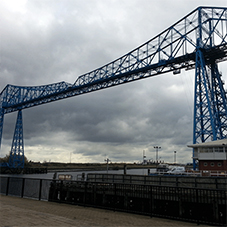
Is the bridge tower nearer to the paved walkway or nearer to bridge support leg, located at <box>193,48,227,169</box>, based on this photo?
bridge support leg, located at <box>193,48,227,169</box>

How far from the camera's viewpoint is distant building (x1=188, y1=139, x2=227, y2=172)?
1160 inches

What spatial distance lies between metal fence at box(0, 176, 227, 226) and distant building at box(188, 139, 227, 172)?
16490 millimetres

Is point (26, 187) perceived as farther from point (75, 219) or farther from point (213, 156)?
point (213, 156)

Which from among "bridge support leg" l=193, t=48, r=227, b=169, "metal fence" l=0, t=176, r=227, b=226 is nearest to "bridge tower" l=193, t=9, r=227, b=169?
"bridge support leg" l=193, t=48, r=227, b=169

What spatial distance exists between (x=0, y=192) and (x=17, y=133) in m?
57.8

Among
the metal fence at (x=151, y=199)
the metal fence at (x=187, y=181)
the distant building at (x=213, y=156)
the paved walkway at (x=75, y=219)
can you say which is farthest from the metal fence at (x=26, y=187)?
the distant building at (x=213, y=156)

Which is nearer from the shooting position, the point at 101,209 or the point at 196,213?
the point at 196,213

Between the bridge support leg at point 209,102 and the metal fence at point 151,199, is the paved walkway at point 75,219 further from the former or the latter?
the bridge support leg at point 209,102

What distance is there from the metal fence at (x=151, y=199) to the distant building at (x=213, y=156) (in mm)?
16490

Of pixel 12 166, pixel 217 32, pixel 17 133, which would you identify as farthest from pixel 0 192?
pixel 12 166

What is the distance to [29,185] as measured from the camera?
13.9 meters

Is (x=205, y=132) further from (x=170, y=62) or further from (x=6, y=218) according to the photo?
(x=6, y=218)

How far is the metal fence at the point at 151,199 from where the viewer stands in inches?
347

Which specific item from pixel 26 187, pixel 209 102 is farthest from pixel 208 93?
pixel 26 187
